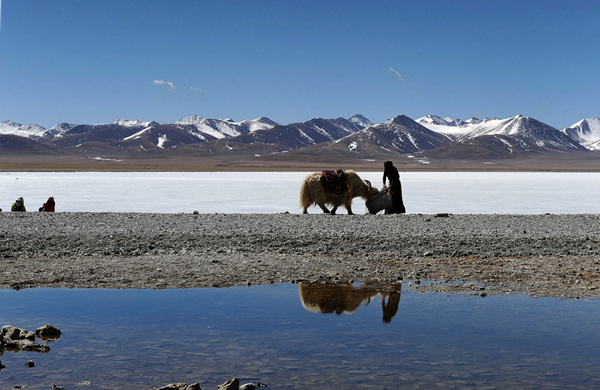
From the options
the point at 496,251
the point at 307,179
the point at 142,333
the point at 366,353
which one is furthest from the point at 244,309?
the point at 307,179

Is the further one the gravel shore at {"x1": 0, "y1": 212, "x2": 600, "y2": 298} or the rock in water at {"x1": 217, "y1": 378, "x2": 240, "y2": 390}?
the gravel shore at {"x1": 0, "y1": 212, "x2": 600, "y2": 298}

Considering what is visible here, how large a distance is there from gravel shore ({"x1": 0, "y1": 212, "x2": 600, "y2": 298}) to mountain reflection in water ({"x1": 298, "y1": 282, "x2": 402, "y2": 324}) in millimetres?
300

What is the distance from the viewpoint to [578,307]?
230 inches

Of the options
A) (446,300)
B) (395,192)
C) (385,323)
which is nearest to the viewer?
(385,323)

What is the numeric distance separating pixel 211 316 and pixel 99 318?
0.95 metres

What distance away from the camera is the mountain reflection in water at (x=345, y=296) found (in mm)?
5793

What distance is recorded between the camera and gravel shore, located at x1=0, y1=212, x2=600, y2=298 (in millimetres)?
7105

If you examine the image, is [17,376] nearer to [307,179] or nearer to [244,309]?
[244,309]

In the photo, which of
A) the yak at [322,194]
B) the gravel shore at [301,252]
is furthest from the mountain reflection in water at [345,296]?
the yak at [322,194]

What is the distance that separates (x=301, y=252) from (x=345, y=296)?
2.66 meters

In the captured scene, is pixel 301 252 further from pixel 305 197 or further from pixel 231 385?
pixel 305 197

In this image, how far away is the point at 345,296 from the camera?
6.34 metres

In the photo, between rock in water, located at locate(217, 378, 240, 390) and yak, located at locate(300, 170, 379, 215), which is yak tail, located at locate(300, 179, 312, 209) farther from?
rock in water, located at locate(217, 378, 240, 390)

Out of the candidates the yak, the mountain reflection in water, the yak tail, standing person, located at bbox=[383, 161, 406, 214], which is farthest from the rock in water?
standing person, located at bbox=[383, 161, 406, 214]
